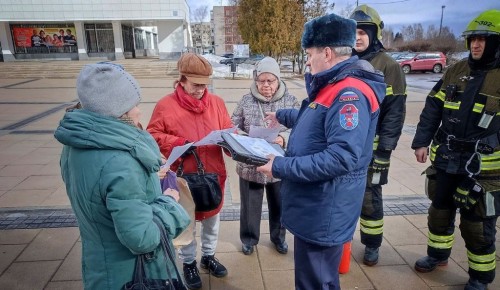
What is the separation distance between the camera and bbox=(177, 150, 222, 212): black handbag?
2.44m

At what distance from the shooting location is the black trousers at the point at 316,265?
2.00 meters

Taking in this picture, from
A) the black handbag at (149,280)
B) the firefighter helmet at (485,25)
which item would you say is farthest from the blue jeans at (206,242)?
the firefighter helmet at (485,25)

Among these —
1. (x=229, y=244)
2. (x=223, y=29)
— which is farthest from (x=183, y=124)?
(x=223, y=29)

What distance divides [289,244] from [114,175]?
2.39m

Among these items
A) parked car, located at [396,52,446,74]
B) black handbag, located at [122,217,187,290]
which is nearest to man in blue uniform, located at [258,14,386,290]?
black handbag, located at [122,217,187,290]

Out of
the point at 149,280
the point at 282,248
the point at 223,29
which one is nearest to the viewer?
the point at 149,280

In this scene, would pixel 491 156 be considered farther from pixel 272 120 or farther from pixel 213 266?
pixel 213 266

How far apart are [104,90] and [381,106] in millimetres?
2121

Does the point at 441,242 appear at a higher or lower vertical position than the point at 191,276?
higher

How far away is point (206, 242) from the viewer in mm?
2922

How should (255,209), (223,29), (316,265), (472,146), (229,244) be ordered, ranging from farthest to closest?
(223,29), (229,244), (255,209), (472,146), (316,265)

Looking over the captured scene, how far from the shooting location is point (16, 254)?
3186 mm

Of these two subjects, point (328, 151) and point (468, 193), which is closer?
point (328, 151)

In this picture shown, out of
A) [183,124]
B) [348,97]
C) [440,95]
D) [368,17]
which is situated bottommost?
[183,124]
